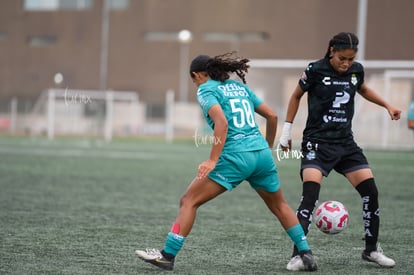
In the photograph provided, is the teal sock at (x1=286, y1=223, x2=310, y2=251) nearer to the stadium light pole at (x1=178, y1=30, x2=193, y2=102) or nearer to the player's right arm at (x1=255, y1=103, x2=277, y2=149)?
the player's right arm at (x1=255, y1=103, x2=277, y2=149)

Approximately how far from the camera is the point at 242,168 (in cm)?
527

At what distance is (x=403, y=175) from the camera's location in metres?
14.2

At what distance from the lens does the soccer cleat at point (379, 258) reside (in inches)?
221

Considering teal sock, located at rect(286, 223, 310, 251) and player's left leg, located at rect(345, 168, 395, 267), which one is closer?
teal sock, located at rect(286, 223, 310, 251)

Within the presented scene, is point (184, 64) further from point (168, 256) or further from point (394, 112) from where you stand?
point (168, 256)

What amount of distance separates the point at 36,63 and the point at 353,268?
37104 mm

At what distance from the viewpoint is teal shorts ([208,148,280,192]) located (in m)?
5.29

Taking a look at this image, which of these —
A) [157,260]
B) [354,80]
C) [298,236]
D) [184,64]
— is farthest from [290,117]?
[184,64]

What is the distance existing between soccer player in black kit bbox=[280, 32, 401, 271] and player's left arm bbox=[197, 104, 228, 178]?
38.4 inches

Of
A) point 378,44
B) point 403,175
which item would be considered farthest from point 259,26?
point 403,175

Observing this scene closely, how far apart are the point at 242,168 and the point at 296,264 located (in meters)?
0.86

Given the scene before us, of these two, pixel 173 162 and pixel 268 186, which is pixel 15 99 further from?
pixel 268 186

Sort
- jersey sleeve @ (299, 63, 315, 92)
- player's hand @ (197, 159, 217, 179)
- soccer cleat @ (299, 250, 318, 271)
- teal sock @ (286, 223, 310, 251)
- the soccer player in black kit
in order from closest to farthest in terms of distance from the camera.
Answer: player's hand @ (197, 159, 217, 179) < soccer cleat @ (299, 250, 318, 271) < teal sock @ (286, 223, 310, 251) < the soccer player in black kit < jersey sleeve @ (299, 63, 315, 92)

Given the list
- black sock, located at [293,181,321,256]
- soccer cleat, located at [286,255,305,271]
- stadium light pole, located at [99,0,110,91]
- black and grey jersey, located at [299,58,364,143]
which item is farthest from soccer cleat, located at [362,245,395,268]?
stadium light pole, located at [99,0,110,91]
